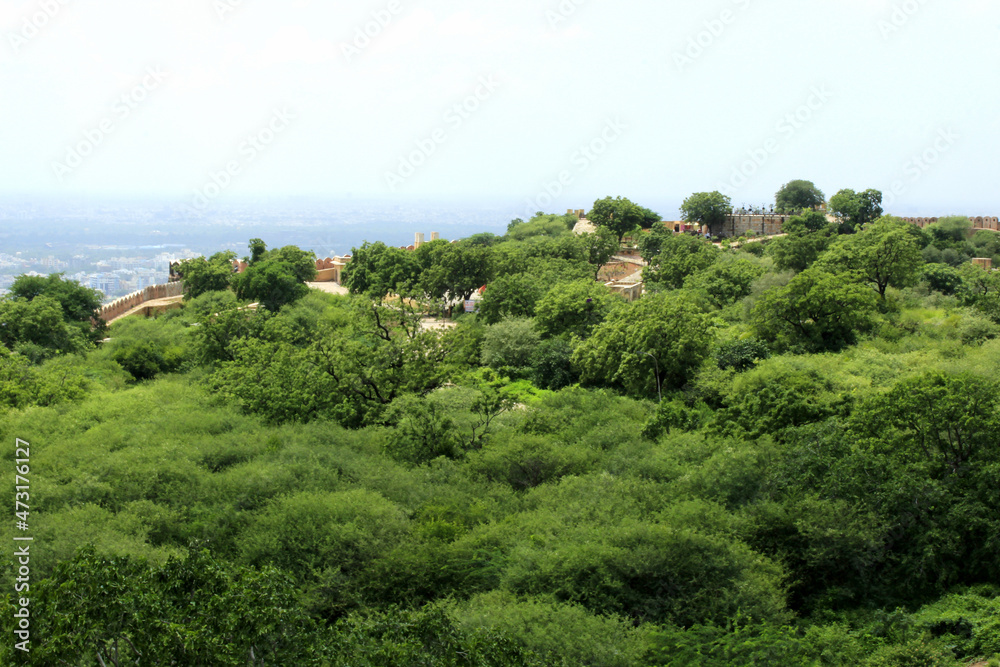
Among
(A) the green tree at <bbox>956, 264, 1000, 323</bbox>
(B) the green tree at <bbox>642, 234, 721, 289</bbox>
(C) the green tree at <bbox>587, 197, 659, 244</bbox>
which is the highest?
(C) the green tree at <bbox>587, 197, 659, 244</bbox>

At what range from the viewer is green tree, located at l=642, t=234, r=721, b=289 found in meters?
44.1

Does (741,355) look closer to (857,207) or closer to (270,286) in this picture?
(270,286)

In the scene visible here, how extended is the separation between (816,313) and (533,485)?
47.5 ft

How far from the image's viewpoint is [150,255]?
93812 millimetres

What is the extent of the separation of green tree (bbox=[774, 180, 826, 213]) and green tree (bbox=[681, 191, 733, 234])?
7.81 m

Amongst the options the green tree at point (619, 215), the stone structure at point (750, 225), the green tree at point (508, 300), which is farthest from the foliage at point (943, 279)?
the green tree at point (619, 215)

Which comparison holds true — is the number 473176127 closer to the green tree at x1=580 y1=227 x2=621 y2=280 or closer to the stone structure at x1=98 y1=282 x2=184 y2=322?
the stone structure at x1=98 y1=282 x2=184 y2=322

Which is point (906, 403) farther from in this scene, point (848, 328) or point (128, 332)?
point (128, 332)

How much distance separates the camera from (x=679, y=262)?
44.4 meters

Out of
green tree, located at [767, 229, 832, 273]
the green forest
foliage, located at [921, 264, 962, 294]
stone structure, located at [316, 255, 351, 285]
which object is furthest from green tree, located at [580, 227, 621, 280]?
foliage, located at [921, 264, 962, 294]

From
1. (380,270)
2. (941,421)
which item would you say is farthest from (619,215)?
(941,421)

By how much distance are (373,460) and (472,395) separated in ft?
16.5

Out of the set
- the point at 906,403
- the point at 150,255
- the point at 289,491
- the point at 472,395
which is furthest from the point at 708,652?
the point at 150,255

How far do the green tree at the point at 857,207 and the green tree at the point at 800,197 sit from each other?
321 inches
